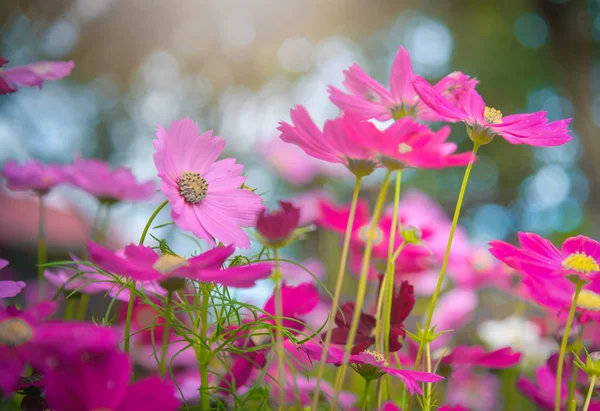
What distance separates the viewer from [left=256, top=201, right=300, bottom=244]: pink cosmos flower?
34 cm

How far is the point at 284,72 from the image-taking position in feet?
13.4

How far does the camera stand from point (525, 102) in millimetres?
4543

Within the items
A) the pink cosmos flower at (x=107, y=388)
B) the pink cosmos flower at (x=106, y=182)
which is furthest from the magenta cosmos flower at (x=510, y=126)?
the pink cosmos flower at (x=106, y=182)

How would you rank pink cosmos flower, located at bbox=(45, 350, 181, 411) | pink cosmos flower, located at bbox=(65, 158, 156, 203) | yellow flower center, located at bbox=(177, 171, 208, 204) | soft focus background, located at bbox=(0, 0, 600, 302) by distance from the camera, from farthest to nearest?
soft focus background, located at bbox=(0, 0, 600, 302), pink cosmos flower, located at bbox=(65, 158, 156, 203), yellow flower center, located at bbox=(177, 171, 208, 204), pink cosmos flower, located at bbox=(45, 350, 181, 411)

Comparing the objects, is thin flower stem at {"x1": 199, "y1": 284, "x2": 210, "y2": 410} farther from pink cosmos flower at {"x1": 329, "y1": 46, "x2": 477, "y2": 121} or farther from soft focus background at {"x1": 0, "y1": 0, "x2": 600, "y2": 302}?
soft focus background at {"x1": 0, "y1": 0, "x2": 600, "y2": 302}

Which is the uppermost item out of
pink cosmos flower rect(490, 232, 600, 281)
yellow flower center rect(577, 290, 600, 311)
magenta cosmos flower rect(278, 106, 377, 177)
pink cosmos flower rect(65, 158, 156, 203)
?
magenta cosmos flower rect(278, 106, 377, 177)

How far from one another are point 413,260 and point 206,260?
1.13 ft

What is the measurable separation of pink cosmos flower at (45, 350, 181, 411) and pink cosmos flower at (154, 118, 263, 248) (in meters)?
0.09

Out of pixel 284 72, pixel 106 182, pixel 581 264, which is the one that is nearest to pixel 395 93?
pixel 581 264

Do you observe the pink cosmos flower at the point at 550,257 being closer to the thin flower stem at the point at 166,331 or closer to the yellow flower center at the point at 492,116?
the yellow flower center at the point at 492,116

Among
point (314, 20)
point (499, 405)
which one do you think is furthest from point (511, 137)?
point (314, 20)

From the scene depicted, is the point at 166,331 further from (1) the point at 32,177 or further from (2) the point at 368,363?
(1) the point at 32,177

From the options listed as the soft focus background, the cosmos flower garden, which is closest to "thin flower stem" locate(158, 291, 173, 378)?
the cosmos flower garden

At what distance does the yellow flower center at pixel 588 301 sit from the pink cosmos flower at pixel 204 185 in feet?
0.91
